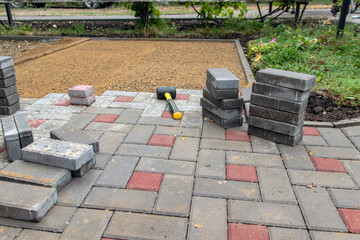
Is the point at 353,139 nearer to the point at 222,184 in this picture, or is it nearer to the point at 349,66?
the point at 222,184

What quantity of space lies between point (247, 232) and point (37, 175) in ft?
5.30

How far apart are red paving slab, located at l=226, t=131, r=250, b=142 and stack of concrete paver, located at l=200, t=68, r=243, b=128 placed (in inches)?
5.5

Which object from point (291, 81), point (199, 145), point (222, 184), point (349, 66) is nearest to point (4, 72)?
point (199, 145)

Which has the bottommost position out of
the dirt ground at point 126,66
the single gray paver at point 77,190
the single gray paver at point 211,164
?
the single gray paver at point 211,164

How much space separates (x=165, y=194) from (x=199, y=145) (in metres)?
0.91

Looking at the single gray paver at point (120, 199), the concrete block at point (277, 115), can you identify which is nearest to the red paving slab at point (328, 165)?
the concrete block at point (277, 115)

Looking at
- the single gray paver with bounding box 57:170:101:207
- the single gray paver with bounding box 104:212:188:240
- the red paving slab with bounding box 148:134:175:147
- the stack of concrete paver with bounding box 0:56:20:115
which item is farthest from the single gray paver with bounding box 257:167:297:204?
the stack of concrete paver with bounding box 0:56:20:115

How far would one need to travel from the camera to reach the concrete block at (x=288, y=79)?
2.97 metres

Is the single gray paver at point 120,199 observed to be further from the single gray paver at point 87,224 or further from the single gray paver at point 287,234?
the single gray paver at point 287,234

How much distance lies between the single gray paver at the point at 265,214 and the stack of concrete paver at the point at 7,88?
121 inches

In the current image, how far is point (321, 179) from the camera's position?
8.67 feet

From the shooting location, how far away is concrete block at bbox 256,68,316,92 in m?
2.97

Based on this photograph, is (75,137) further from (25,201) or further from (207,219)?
(207,219)

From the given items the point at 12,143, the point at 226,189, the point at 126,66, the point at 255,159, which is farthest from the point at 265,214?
the point at 126,66
